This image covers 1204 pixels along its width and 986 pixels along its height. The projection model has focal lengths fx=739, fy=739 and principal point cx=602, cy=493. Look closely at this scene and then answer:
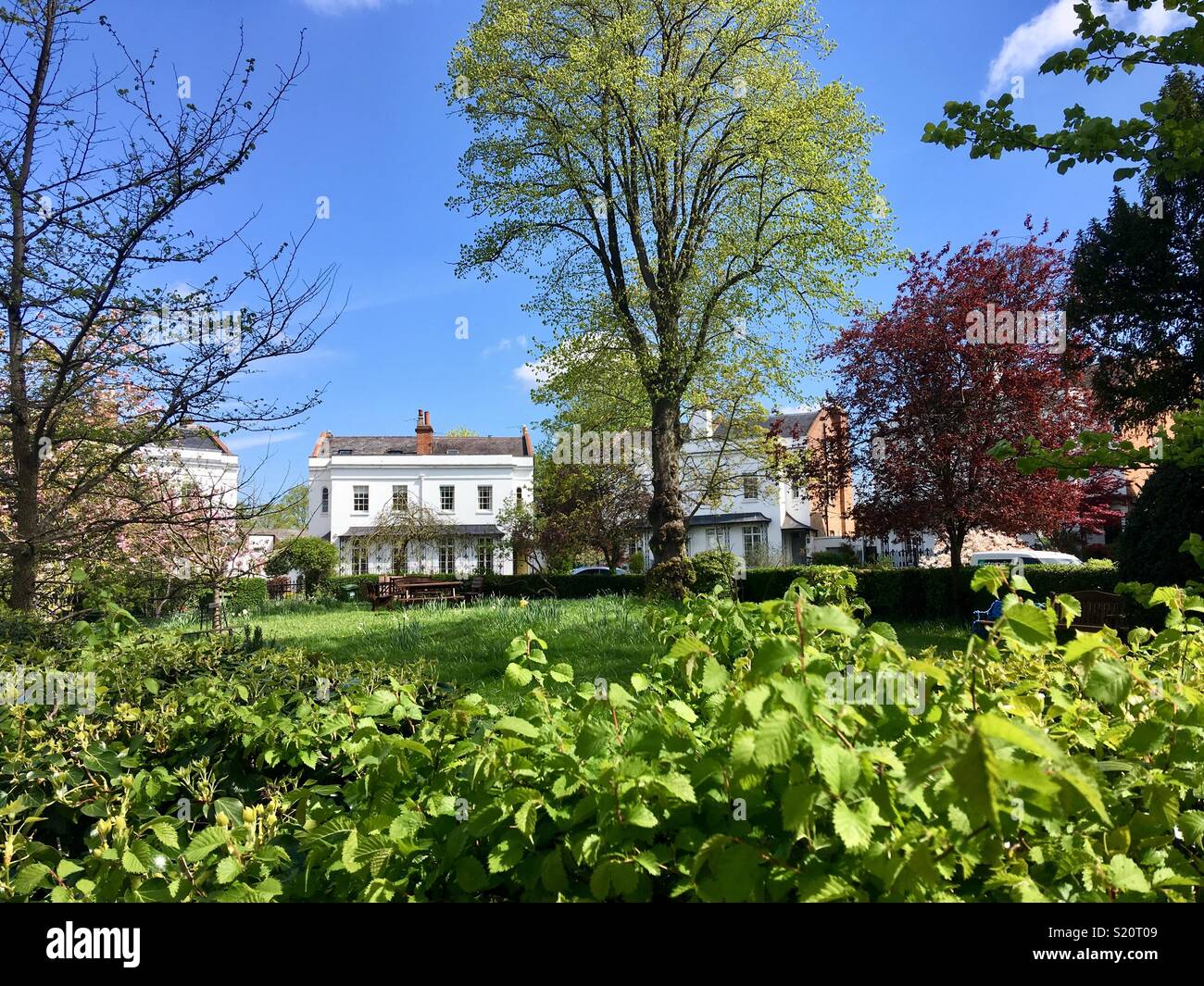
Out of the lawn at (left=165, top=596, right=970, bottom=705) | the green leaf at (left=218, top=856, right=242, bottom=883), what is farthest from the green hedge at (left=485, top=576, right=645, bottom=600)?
the green leaf at (left=218, top=856, right=242, bottom=883)

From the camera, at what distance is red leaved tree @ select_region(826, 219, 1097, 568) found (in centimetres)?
1408

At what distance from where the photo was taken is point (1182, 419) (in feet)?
11.6

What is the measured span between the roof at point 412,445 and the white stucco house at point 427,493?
0.80 feet

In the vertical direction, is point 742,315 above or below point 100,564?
above

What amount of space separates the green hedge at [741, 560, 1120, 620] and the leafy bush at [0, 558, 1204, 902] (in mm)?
13085

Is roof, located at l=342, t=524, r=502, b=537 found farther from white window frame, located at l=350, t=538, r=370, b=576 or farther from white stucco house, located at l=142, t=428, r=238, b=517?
white stucco house, located at l=142, t=428, r=238, b=517

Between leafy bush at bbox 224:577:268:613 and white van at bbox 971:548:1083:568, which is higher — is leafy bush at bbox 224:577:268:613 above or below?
below

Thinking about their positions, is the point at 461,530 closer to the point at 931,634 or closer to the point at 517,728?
the point at 931,634

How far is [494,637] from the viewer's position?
371 inches
